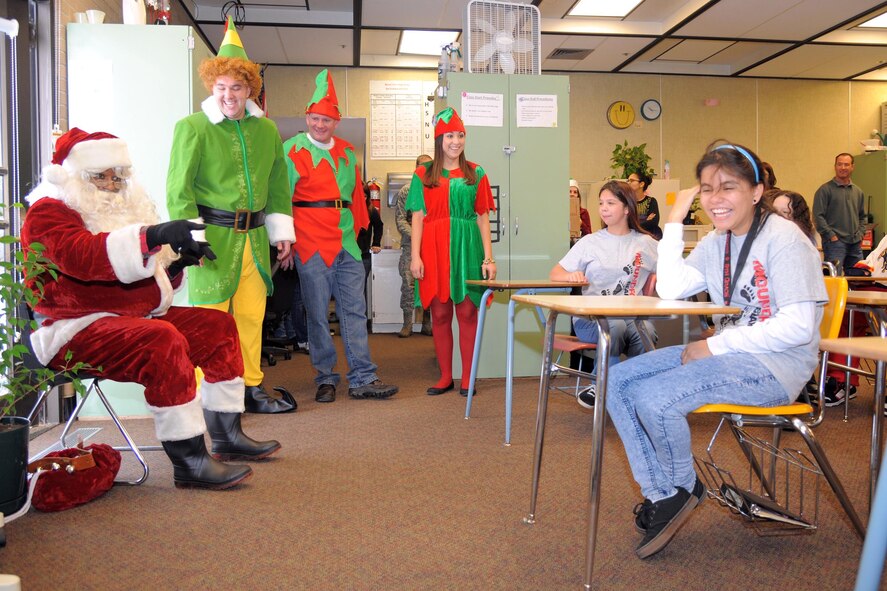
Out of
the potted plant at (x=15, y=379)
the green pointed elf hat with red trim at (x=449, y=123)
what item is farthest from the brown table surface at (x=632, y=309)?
the green pointed elf hat with red trim at (x=449, y=123)

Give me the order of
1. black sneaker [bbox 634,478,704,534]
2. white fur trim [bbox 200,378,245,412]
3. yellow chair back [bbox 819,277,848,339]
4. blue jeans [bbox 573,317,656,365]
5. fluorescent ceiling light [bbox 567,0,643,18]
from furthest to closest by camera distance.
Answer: fluorescent ceiling light [bbox 567,0,643,18] → blue jeans [bbox 573,317,656,365] → white fur trim [bbox 200,378,245,412] → yellow chair back [bbox 819,277,848,339] → black sneaker [bbox 634,478,704,534]

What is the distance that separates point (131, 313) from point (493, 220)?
255 cm

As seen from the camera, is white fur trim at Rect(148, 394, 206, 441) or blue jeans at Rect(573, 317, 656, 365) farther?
blue jeans at Rect(573, 317, 656, 365)

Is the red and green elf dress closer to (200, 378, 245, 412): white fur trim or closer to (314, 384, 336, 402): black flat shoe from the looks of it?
(314, 384, 336, 402): black flat shoe

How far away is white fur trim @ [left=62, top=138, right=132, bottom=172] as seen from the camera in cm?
228

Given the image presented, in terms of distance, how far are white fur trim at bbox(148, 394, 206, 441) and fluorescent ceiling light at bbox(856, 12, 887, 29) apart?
7.34 m

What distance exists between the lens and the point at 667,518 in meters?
1.73

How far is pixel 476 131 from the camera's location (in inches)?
173

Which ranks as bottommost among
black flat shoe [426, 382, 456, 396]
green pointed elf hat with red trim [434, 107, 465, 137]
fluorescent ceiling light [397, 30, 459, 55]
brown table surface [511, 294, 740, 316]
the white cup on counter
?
black flat shoe [426, 382, 456, 396]

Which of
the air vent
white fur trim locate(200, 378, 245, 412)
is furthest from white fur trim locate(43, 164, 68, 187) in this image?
the air vent

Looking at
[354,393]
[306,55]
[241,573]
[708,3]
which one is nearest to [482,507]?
[241,573]

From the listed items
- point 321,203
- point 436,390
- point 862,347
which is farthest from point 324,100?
point 862,347

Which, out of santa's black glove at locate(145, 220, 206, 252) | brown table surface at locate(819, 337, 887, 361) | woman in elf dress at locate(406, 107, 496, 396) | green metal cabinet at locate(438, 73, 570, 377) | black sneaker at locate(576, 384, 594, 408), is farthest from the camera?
green metal cabinet at locate(438, 73, 570, 377)

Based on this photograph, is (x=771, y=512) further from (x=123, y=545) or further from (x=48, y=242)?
(x=48, y=242)
